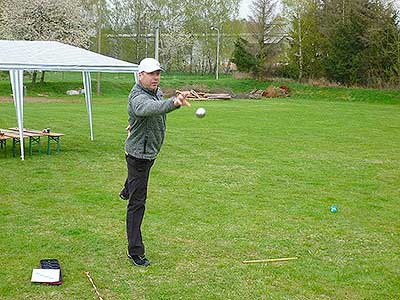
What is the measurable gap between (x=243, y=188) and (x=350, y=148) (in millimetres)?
5979

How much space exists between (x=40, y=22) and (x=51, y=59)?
2611 cm

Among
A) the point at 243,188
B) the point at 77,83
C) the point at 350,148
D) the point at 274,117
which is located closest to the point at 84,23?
the point at 77,83

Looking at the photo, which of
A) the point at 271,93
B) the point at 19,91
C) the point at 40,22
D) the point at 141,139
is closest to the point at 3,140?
the point at 19,91

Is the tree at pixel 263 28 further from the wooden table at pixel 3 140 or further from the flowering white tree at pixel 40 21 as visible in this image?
the wooden table at pixel 3 140

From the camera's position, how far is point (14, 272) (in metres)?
5.43

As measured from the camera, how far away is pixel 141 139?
5402 millimetres

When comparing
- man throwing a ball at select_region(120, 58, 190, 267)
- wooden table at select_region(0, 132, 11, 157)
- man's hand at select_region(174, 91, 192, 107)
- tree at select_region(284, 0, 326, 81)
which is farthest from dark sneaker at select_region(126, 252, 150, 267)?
tree at select_region(284, 0, 326, 81)

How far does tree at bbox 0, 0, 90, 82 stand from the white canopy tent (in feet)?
78.2

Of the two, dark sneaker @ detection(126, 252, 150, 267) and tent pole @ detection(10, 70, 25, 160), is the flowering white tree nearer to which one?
tent pole @ detection(10, 70, 25, 160)

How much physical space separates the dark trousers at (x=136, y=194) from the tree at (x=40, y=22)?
32.6 metres

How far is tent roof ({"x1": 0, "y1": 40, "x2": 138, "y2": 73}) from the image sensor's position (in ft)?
37.4

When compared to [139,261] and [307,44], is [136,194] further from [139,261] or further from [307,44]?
[307,44]

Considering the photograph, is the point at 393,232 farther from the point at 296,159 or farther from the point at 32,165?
the point at 32,165

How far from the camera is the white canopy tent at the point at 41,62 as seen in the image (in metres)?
11.4
